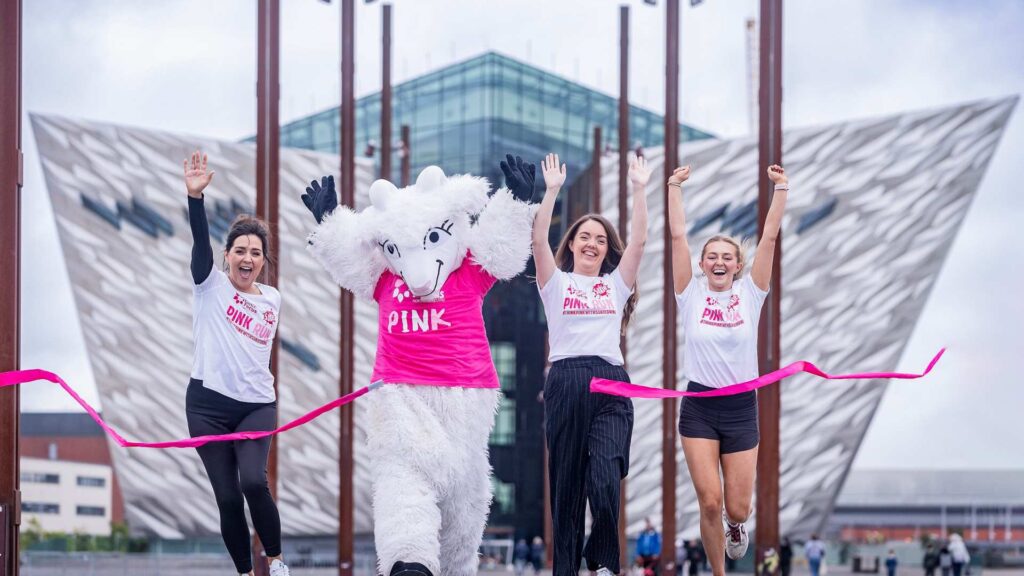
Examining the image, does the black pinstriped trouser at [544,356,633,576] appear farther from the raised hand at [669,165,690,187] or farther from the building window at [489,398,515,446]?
the building window at [489,398,515,446]

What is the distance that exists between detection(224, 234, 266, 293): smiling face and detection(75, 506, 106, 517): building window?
45112 mm

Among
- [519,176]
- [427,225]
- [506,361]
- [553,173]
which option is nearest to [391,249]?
[427,225]

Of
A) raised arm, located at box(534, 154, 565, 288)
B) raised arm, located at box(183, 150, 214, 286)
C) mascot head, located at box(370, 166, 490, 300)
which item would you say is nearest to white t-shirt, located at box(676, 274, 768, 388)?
raised arm, located at box(534, 154, 565, 288)

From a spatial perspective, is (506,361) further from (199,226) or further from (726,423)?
(199,226)

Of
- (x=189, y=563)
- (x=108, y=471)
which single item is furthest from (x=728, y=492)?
(x=108, y=471)

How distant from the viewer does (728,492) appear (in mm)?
6770

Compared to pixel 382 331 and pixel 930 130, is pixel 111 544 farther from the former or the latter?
pixel 382 331

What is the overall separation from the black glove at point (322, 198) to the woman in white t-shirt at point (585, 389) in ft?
3.34

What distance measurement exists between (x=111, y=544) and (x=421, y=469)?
27.6m

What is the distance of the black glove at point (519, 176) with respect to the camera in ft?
21.7

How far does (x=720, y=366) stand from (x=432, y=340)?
1.40 metres

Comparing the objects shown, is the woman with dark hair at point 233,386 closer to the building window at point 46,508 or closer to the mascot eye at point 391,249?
the mascot eye at point 391,249

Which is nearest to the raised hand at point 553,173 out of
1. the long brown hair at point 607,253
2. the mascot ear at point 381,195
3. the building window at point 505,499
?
the long brown hair at point 607,253

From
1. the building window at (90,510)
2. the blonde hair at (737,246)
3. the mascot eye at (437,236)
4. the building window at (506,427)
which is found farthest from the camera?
the building window at (90,510)
